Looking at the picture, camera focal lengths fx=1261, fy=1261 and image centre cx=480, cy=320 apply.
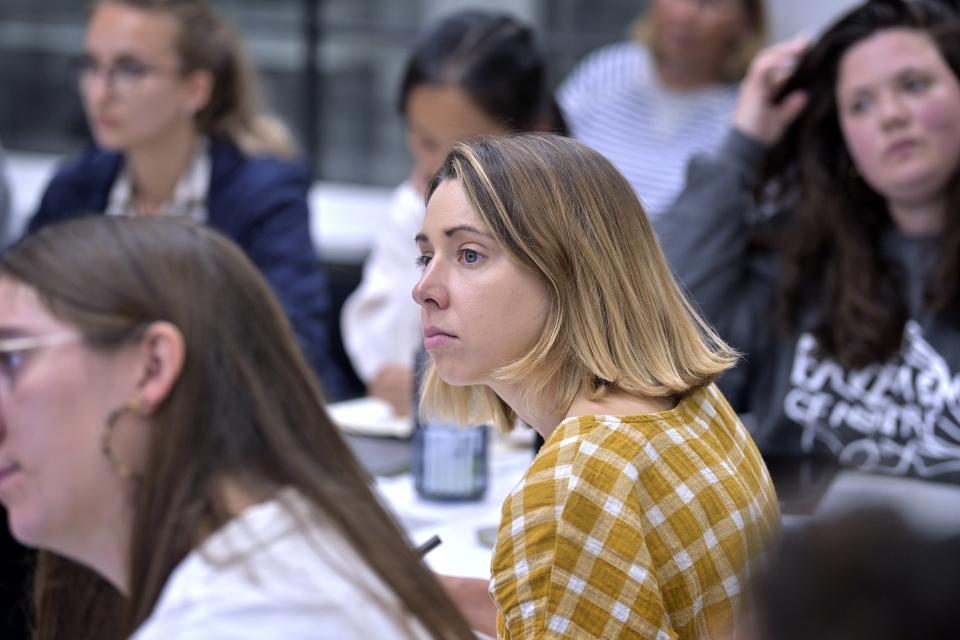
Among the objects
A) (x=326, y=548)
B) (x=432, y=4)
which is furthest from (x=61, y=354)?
(x=432, y=4)

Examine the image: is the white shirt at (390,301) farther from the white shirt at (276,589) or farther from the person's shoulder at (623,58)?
the white shirt at (276,589)

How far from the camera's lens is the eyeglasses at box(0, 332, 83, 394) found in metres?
0.99

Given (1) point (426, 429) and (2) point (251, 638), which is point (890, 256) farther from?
(2) point (251, 638)

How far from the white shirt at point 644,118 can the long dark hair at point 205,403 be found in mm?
2429

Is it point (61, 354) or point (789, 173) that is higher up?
point (61, 354)

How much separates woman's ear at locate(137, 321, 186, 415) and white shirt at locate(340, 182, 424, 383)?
2158 mm

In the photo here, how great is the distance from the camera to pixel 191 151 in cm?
314

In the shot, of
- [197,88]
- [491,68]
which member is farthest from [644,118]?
[197,88]

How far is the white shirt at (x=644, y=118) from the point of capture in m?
3.50

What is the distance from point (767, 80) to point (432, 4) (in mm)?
2033

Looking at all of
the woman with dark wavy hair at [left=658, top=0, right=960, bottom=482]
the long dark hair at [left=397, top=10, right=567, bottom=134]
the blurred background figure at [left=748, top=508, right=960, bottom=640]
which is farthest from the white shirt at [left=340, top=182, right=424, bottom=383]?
the blurred background figure at [left=748, top=508, right=960, bottom=640]

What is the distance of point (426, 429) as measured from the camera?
6.62 feet

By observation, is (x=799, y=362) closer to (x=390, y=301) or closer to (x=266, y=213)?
(x=390, y=301)

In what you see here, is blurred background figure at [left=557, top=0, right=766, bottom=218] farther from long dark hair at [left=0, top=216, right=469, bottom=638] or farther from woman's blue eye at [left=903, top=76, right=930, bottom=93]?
long dark hair at [left=0, top=216, right=469, bottom=638]
